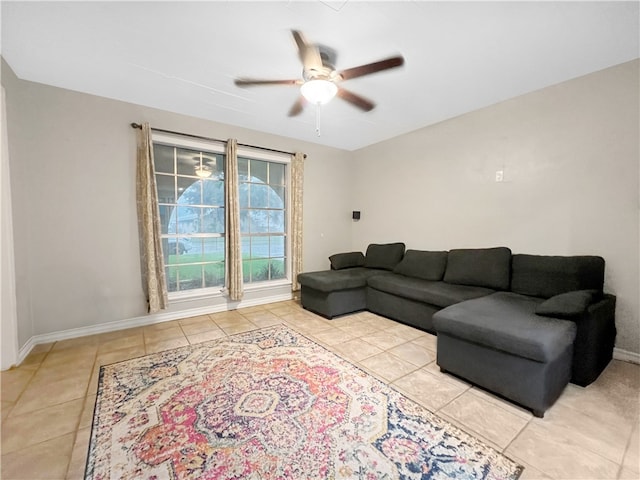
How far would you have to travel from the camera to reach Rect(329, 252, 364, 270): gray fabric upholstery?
4.43 m

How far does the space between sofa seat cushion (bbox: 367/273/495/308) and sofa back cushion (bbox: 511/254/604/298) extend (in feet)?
1.11

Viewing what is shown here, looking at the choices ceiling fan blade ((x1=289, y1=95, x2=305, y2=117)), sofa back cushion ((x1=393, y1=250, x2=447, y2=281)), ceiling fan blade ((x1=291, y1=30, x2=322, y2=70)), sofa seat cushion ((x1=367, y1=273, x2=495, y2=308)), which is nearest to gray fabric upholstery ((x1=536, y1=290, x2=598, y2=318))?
sofa seat cushion ((x1=367, y1=273, x2=495, y2=308))

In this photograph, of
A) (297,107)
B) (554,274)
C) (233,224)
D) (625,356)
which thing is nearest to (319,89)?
(297,107)

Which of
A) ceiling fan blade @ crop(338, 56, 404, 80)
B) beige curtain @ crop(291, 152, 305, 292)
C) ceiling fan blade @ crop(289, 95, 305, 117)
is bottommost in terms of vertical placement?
beige curtain @ crop(291, 152, 305, 292)

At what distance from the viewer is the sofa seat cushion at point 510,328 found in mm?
1686

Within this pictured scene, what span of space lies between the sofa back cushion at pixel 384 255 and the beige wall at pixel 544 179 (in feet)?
0.79

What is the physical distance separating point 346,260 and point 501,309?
2560 mm

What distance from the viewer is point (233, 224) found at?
3.72m

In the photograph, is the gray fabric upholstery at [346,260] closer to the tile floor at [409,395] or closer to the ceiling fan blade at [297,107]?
the tile floor at [409,395]

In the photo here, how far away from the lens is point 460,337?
2041 mm

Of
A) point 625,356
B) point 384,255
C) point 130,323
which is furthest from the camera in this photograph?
point 384,255

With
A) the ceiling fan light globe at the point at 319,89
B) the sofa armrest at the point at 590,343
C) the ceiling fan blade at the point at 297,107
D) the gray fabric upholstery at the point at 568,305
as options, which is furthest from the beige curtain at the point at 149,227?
the sofa armrest at the point at 590,343

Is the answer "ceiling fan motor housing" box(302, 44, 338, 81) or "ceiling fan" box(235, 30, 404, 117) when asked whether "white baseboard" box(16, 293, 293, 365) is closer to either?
"ceiling fan" box(235, 30, 404, 117)

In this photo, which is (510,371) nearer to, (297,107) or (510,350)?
(510,350)
